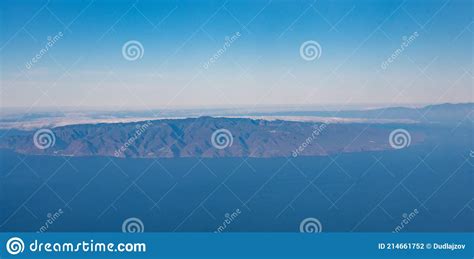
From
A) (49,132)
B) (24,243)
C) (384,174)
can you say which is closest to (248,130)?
(384,174)

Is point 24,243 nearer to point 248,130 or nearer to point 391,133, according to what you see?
point 391,133

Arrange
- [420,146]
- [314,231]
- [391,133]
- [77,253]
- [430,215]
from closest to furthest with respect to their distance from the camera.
Result: [77,253] < [314,231] < [430,215] < [391,133] < [420,146]

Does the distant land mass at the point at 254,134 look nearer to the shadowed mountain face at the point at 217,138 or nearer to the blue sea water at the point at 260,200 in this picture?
the shadowed mountain face at the point at 217,138

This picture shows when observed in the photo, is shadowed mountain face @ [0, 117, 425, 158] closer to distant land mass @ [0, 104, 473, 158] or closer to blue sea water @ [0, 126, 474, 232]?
distant land mass @ [0, 104, 473, 158]

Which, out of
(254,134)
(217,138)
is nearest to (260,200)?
(217,138)

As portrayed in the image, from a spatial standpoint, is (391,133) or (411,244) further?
(391,133)

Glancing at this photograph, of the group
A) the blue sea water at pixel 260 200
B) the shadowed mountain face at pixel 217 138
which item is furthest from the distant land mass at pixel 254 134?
the blue sea water at pixel 260 200

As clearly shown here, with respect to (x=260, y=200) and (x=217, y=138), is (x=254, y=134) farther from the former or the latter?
(x=217, y=138)
